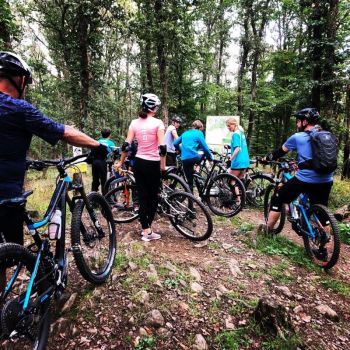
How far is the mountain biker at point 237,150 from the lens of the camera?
7191 millimetres

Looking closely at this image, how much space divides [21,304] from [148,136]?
116 inches

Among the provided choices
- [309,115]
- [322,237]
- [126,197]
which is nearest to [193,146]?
[126,197]

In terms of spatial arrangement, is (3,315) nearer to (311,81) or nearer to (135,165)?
(135,165)

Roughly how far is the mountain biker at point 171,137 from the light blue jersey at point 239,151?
184 cm

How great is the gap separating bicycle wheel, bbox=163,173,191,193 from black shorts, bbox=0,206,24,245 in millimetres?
2913

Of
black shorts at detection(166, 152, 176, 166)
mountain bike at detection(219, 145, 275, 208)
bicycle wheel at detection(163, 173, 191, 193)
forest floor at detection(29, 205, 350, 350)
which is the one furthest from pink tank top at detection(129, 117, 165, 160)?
black shorts at detection(166, 152, 176, 166)

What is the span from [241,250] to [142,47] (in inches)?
575

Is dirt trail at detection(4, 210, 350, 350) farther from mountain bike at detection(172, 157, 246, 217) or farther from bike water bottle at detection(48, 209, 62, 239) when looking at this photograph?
mountain bike at detection(172, 157, 246, 217)

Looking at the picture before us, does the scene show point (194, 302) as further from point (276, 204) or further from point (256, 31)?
point (256, 31)

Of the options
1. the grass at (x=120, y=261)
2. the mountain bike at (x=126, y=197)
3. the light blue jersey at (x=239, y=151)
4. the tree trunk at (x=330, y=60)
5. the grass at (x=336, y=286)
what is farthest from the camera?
the tree trunk at (x=330, y=60)

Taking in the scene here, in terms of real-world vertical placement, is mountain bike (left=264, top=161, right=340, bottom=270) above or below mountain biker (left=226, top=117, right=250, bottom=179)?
below

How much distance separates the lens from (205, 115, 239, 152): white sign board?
12336mm

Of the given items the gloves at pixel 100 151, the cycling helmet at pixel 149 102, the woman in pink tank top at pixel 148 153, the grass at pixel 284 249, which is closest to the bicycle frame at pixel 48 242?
the gloves at pixel 100 151

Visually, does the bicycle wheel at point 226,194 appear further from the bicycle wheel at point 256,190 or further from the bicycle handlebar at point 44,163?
the bicycle handlebar at point 44,163
